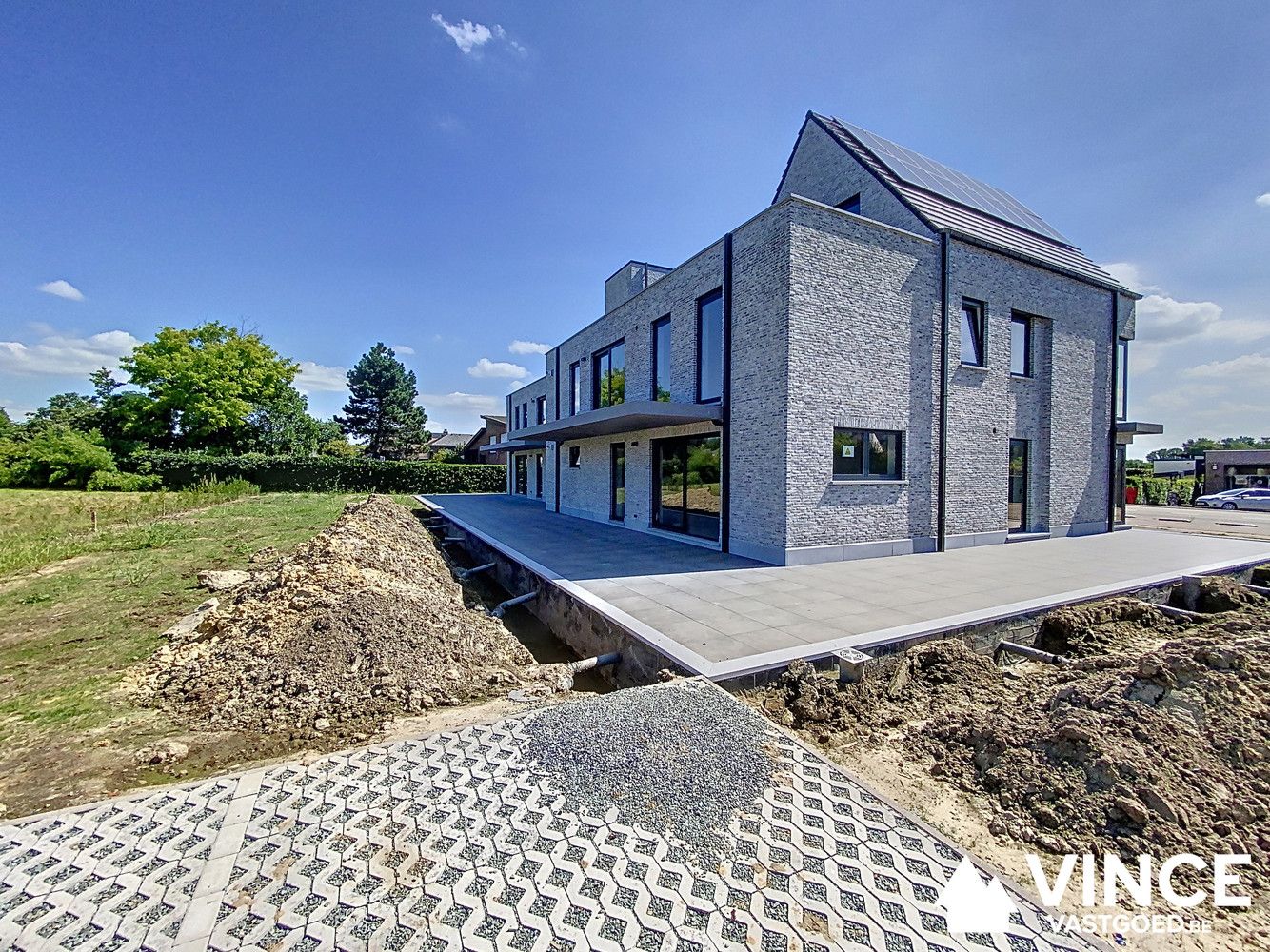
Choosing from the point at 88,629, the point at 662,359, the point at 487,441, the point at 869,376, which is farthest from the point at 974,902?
the point at 487,441

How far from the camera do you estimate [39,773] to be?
289 cm

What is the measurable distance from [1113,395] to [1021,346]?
12.6 ft

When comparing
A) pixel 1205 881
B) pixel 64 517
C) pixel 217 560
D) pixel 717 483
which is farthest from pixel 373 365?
pixel 1205 881

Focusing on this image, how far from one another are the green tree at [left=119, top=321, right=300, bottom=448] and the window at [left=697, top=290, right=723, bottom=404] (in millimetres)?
31760

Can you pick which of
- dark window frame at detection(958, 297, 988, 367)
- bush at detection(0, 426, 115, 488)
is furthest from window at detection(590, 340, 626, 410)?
bush at detection(0, 426, 115, 488)

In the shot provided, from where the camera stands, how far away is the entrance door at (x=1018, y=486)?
11469 millimetres

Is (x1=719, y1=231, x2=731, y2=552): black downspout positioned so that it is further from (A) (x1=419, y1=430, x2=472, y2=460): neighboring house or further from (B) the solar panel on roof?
(A) (x1=419, y1=430, x2=472, y2=460): neighboring house

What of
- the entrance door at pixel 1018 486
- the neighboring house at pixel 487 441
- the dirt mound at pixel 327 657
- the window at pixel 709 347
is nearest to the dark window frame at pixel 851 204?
the window at pixel 709 347

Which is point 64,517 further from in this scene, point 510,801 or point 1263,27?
point 1263,27

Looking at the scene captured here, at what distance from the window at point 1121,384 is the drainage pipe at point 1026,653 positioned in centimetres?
1241

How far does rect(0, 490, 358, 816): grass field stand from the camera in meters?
2.98

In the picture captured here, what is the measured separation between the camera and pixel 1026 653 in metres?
5.11

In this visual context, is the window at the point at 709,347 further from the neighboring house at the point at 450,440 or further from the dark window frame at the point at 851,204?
the neighboring house at the point at 450,440

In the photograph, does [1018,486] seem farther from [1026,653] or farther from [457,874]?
[457,874]
